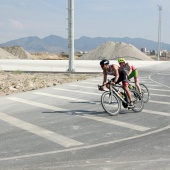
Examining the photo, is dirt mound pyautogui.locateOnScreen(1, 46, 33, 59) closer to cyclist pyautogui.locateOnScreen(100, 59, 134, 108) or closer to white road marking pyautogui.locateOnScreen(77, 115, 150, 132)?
cyclist pyautogui.locateOnScreen(100, 59, 134, 108)

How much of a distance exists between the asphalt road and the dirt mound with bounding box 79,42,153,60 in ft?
187

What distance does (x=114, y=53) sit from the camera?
2771 inches

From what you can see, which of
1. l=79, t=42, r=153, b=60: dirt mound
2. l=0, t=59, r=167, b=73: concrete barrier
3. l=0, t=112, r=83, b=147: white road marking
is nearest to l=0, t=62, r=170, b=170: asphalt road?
l=0, t=112, r=83, b=147: white road marking

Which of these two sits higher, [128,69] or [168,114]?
[128,69]

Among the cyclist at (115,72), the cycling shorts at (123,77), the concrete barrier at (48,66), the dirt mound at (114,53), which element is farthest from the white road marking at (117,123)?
the dirt mound at (114,53)

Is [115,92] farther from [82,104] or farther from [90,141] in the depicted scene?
[90,141]

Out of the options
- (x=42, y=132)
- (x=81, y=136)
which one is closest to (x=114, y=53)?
(x=42, y=132)

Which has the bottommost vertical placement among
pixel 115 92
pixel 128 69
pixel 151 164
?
pixel 151 164

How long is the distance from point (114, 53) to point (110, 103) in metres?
60.9

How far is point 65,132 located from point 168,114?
372 cm

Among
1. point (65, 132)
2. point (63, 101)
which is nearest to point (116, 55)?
point (63, 101)

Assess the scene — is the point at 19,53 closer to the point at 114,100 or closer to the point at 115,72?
the point at 114,100

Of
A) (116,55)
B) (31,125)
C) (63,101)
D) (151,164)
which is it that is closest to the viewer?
(151,164)

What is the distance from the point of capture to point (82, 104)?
39.4ft
